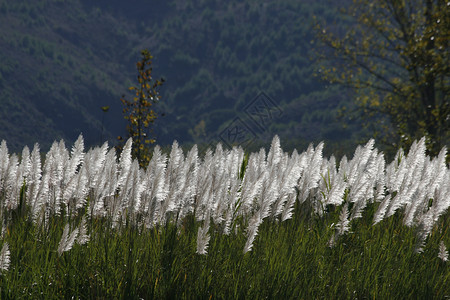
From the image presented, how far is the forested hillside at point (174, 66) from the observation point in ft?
367

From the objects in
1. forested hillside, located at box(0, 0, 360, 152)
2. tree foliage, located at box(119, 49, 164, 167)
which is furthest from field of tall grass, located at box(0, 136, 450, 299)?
forested hillside, located at box(0, 0, 360, 152)

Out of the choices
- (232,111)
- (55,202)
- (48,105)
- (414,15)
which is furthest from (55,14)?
(55,202)

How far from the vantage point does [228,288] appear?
9.13ft

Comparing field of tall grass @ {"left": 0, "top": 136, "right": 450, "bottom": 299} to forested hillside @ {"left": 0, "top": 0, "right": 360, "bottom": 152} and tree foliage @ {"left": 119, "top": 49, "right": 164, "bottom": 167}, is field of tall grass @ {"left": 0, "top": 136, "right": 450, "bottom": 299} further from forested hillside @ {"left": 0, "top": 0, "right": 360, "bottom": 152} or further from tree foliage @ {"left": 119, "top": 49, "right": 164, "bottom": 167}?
forested hillside @ {"left": 0, "top": 0, "right": 360, "bottom": 152}

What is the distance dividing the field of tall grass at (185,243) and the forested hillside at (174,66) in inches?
3287

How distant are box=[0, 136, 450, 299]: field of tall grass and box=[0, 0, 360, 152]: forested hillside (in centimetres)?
8349

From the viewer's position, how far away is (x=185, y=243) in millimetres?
2984

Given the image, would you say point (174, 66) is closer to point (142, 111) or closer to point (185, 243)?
point (142, 111)

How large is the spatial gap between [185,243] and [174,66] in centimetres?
16882

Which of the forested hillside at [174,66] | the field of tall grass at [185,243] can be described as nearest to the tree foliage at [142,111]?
the field of tall grass at [185,243]

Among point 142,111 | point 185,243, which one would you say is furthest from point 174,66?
point 185,243

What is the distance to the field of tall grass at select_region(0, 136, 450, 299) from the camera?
2688 mm

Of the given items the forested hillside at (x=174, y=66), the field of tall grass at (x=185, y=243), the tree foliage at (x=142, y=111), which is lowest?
the field of tall grass at (x=185, y=243)

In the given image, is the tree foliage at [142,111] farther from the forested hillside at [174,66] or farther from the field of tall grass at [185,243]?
the forested hillside at [174,66]
